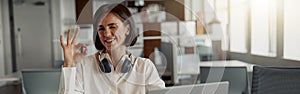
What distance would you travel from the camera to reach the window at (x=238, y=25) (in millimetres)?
4285

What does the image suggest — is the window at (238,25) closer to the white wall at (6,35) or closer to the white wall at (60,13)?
the white wall at (60,13)

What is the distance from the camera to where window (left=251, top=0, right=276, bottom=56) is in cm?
346

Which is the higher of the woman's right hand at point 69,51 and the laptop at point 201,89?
the woman's right hand at point 69,51

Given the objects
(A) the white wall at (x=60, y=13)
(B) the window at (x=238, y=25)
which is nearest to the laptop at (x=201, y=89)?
(B) the window at (x=238, y=25)

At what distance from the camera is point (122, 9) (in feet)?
2.86

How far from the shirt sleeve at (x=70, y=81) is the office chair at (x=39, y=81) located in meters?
1.05

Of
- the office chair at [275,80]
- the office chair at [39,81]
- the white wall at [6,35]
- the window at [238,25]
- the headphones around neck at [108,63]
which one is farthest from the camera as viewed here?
the white wall at [6,35]

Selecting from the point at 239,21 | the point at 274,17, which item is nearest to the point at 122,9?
the point at 274,17

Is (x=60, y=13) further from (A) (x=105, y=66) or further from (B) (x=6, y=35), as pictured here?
(A) (x=105, y=66)

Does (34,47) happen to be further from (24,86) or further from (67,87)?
(67,87)

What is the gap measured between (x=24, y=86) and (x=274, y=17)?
8.78ft

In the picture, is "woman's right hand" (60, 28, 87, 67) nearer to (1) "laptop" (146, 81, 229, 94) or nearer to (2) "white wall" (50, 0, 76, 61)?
(1) "laptop" (146, 81, 229, 94)

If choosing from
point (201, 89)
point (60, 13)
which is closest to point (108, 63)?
point (201, 89)

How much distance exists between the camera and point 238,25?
4.56 meters
